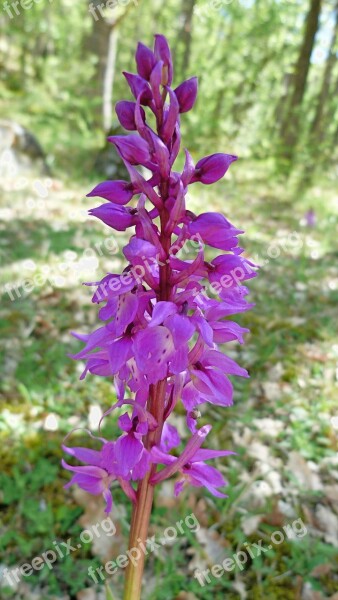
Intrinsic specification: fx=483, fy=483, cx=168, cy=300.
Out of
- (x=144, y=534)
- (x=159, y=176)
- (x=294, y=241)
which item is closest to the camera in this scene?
(x=159, y=176)

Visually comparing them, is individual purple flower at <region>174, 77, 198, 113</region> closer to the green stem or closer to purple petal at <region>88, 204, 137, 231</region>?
the green stem

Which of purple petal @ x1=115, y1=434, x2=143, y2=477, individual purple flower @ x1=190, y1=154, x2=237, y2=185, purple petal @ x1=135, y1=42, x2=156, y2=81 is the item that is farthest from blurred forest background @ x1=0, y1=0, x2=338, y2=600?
purple petal @ x1=135, y1=42, x2=156, y2=81

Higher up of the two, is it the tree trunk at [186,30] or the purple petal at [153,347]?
the tree trunk at [186,30]

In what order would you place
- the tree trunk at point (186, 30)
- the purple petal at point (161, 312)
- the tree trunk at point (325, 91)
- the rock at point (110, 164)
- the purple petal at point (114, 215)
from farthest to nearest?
the tree trunk at point (186, 30), the tree trunk at point (325, 91), the rock at point (110, 164), the purple petal at point (114, 215), the purple petal at point (161, 312)

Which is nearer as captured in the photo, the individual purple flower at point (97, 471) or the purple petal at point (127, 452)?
the purple petal at point (127, 452)

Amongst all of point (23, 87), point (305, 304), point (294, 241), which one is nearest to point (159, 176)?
point (305, 304)

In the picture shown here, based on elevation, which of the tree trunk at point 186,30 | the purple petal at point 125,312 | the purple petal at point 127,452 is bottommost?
the purple petal at point 127,452

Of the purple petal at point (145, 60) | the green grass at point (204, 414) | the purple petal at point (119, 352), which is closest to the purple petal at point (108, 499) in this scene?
the purple petal at point (119, 352)

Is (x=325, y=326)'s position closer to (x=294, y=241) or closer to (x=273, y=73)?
(x=294, y=241)

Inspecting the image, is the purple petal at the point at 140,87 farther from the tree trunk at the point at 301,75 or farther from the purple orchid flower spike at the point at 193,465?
the tree trunk at the point at 301,75
